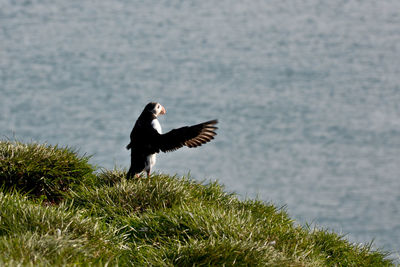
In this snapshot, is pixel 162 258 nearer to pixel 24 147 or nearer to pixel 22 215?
pixel 22 215

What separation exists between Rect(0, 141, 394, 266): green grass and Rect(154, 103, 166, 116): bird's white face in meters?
0.99

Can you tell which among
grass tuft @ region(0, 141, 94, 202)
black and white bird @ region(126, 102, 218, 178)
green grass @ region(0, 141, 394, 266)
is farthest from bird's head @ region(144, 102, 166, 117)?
grass tuft @ region(0, 141, 94, 202)

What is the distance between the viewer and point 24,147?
899 centimetres

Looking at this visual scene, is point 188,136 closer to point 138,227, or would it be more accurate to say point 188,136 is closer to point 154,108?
point 154,108

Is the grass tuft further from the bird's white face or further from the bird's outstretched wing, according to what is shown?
the bird's outstretched wing

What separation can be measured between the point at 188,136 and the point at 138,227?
1.44m

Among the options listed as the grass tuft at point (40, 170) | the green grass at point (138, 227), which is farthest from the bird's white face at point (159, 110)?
the grass tuft at point (40, 170)

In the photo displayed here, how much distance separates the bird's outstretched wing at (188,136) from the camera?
769 centimetres

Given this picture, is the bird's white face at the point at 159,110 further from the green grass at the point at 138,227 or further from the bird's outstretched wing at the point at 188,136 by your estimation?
the green grass at the point at 138,227

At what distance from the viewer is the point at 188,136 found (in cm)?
779

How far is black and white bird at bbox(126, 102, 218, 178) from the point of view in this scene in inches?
304

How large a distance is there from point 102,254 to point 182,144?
90.9 inches

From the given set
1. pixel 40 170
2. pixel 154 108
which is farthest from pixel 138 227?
pixel 40 170

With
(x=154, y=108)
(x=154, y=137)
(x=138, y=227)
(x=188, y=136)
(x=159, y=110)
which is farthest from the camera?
(x=159, y=110)
